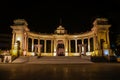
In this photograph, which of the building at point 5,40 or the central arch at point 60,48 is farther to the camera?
the building at point 5,40

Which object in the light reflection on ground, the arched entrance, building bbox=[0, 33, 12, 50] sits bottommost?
the light reflection on ground

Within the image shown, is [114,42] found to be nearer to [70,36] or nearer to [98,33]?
[98,33]

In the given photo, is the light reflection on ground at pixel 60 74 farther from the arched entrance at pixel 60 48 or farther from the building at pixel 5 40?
the building at pixel 5 40

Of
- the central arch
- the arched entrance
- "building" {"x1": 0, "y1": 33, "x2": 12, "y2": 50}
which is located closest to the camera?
the arched entrance

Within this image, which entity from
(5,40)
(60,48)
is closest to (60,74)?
(60,48)

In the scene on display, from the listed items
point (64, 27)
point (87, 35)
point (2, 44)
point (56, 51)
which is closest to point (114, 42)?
point (87, 35)

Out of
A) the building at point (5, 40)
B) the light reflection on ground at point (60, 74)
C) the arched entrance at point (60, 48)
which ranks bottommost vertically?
the light reflection on ground at point (60, 74)

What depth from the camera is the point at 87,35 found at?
48.3 meters

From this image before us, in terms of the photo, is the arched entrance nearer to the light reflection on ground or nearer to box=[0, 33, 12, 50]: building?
box=[0, 33, 12, 50]: building

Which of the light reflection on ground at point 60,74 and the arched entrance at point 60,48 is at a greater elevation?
the arched entrance at point 60,48

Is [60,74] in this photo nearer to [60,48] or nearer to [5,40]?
[60,48]

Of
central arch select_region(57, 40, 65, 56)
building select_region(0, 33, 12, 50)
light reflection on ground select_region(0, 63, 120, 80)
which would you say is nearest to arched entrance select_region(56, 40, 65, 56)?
central arch select_region(57, 40, 65, 56)

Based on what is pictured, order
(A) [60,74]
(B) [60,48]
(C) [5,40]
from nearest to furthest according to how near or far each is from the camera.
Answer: (A) [60,74]
(B) [60,48]
(C) [5,40]

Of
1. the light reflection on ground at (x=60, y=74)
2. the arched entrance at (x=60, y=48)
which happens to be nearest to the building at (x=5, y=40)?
the arched entrance at (x=60, y=48)
